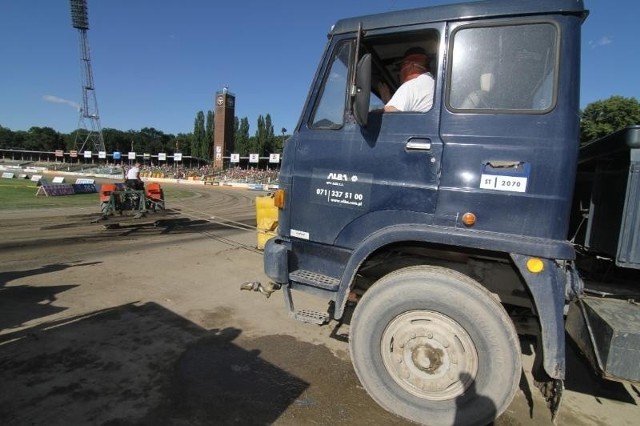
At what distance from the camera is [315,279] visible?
3.48m

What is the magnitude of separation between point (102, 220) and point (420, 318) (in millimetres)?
11287

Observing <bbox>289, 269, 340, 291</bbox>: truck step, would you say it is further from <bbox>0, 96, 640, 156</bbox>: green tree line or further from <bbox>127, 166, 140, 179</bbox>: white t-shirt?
<bbox>127, 166, 140, 179</bbox>: white t-shirt

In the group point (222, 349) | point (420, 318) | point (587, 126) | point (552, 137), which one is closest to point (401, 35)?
point (552, 137)

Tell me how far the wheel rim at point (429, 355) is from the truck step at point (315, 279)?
0.64 m

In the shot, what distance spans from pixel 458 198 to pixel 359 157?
2.91 ft

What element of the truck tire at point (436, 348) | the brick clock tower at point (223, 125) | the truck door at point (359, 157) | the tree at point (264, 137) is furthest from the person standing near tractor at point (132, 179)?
the tree at point (264, 137)

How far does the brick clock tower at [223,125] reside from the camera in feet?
248

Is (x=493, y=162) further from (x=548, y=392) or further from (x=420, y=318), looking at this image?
(x=548, y=392)

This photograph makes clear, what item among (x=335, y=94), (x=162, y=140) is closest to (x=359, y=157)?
(x=335, y=94)

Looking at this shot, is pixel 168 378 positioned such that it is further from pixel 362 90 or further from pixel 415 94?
pixel 415 94

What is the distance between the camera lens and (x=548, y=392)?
283 centimetres

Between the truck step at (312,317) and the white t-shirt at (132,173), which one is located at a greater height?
the white t-shirt at (132,173)

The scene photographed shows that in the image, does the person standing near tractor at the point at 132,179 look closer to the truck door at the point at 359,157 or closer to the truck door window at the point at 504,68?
the truck door at the point at 359,157

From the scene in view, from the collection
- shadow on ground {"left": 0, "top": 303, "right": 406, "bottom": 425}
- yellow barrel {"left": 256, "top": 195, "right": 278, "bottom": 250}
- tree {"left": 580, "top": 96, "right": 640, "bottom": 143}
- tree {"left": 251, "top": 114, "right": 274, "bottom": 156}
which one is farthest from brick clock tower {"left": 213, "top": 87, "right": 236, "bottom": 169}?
shadow on ground {"left": 0, "top": 303, "right": 406, "bottom": 425}
